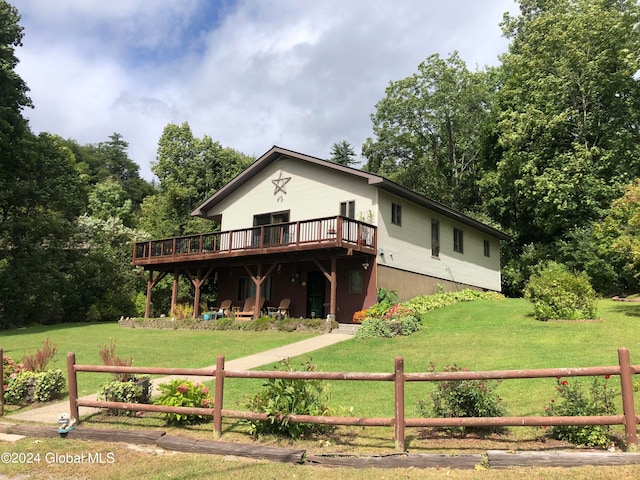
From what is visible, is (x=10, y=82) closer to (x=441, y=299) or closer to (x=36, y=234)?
(x=36, y=234)

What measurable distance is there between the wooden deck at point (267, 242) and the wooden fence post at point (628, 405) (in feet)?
44.6

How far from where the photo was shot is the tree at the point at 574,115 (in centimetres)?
2847

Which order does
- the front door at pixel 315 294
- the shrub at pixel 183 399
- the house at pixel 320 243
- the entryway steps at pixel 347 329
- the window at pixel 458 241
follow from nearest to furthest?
the shrub at pixel 183 399 < the entryway steps at pixel 347 329 < the house at pixel 320 243 < the front door at pixel 315 294 < the window at pixel 458 241

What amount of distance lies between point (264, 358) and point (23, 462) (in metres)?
7.17

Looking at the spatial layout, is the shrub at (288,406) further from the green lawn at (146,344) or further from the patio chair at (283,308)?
the patio chair at (283,308)

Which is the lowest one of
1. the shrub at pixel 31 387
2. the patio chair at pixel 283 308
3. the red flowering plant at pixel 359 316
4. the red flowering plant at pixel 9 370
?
the shrub at pixel 31 387

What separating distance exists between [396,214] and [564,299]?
8.18 metres

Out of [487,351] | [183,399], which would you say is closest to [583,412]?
[183,399]

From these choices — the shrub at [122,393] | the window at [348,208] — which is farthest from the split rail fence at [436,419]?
the window at [348,208]

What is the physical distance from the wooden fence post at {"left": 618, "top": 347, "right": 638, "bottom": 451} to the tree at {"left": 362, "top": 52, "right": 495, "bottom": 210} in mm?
36180

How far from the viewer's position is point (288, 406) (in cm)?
680

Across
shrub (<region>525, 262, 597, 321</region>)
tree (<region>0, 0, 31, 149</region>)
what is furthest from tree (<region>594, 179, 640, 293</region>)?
tree (<region>0, 0, 31, 149</region>)

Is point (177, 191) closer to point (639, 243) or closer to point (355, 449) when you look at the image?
point (639, 243)

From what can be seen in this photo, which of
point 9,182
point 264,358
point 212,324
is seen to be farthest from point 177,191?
point 264,358
